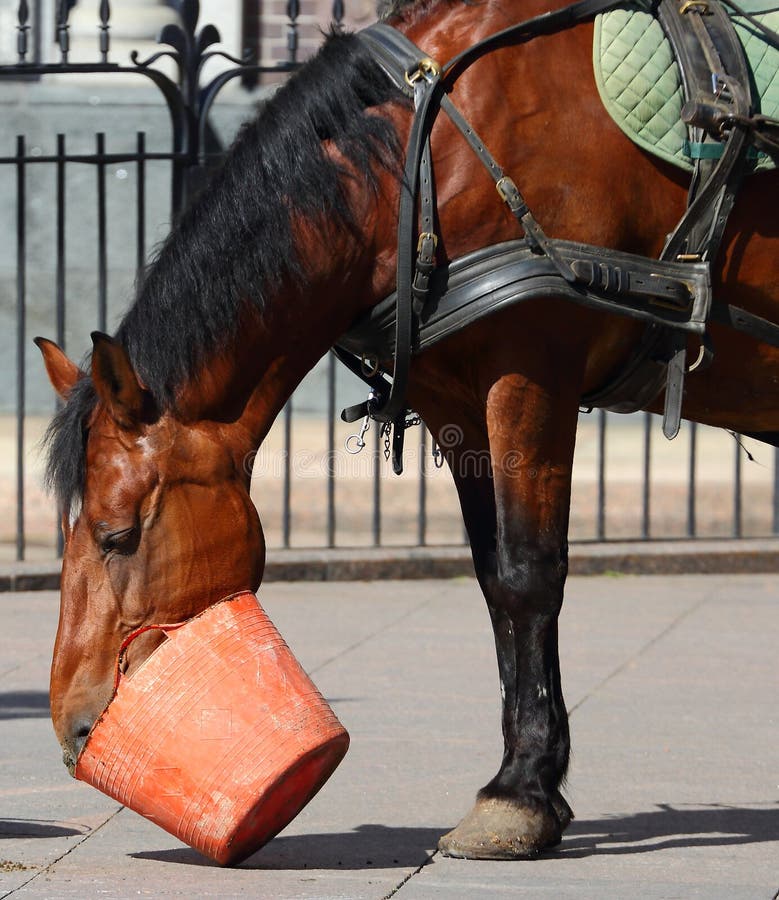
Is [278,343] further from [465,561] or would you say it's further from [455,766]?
[465,561]

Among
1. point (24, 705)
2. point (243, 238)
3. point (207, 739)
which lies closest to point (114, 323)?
point (24, 705)

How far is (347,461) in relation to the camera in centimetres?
1026

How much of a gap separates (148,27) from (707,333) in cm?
922

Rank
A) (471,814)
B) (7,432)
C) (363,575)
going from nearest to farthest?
(471,814) → (363,575) → (7,432)

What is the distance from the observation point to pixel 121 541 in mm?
3553

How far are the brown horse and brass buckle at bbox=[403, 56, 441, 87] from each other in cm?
6

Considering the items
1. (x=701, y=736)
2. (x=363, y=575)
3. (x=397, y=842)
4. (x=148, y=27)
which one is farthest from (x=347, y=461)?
(x=397, y=842)

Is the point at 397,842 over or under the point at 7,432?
under

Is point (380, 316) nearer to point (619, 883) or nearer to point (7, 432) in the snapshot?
point (619, 883)

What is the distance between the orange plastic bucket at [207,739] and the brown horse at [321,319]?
0.06 meters

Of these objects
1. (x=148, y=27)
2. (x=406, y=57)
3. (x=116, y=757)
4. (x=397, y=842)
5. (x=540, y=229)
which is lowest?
(x=397, y=842)

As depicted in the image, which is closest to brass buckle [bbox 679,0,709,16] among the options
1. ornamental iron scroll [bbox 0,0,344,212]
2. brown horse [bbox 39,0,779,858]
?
brown horse [bbox 39,0,779,858]

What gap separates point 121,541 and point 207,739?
1.51 feet

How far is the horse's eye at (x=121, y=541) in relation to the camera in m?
3.55
